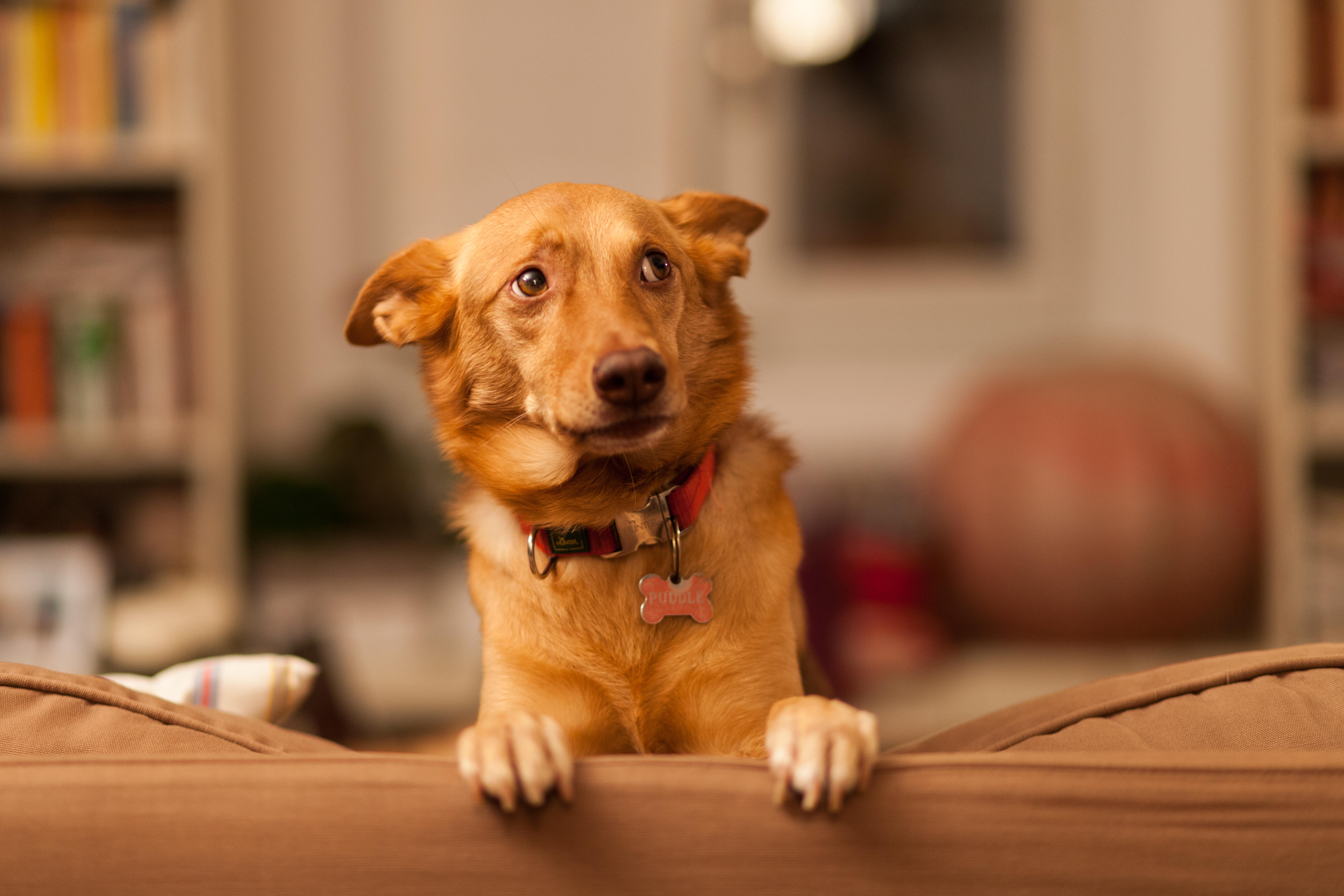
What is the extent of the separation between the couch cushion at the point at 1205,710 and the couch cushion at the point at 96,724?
492mm

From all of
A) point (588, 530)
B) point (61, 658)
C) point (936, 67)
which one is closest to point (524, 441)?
point (588, 530)

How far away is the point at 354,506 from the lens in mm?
3012

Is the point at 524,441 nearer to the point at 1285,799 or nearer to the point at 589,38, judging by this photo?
the point at 1285,799

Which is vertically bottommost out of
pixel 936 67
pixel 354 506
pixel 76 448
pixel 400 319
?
pixel 354 506

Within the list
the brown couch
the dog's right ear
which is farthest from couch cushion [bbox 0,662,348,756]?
the dog's right ear

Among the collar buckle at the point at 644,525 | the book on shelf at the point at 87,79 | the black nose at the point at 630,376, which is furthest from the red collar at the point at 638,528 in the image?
the book on shelf at the point at 87,79

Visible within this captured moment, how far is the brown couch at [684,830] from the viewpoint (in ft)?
1.88

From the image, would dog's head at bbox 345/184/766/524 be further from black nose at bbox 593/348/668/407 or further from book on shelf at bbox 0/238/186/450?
book on shelf at bbox 0/238/186/450

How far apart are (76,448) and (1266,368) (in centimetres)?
299

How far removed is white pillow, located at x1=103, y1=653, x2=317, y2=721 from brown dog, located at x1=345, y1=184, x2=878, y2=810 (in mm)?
195

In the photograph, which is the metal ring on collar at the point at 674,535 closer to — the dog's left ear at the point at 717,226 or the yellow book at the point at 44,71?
the dog's left ear at the point at 717,226

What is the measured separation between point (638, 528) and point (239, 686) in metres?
0.39

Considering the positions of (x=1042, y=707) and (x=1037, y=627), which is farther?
(x=1037, y=627)

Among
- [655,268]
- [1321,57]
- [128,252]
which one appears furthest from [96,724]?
[1321,57]
